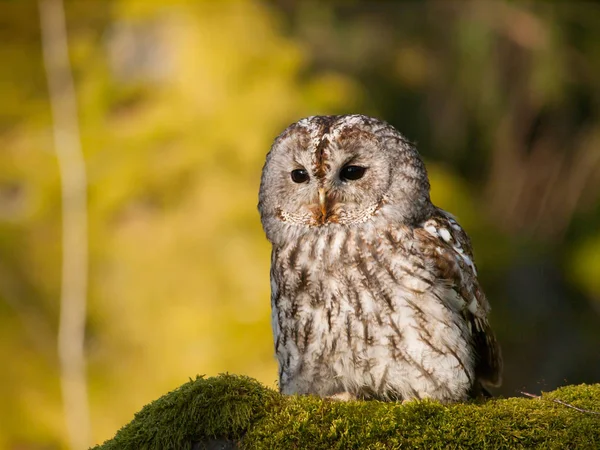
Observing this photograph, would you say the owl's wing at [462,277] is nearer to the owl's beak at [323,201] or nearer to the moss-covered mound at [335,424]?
the owl's beak at [323,201]

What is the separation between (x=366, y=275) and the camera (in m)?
2.38

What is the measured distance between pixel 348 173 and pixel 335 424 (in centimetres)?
90

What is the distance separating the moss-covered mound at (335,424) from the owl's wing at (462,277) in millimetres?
483

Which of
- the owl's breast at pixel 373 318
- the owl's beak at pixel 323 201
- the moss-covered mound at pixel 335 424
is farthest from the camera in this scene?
the owl's beak at pixel 323 201

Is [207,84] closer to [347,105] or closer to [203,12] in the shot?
[203,12]

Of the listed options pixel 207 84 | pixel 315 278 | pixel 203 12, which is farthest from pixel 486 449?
pixel 203 12

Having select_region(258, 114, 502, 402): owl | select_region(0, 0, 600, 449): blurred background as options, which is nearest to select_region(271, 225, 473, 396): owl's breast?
select_region(258, 114, 502, 402): owl

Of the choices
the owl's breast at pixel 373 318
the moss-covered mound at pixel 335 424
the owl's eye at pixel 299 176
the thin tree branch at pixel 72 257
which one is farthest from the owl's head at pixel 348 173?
the thin tree branch at pixel 72 257

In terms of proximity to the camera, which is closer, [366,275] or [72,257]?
[366,275]

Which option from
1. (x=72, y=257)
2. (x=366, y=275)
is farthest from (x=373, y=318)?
(x=72, y=257)

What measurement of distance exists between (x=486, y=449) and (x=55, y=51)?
5304 millimetres

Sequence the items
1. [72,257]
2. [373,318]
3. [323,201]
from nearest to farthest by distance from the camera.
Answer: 1. [373,318]
2. [323,201]
3. [72,257]

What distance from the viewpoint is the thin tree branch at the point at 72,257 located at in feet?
15.6

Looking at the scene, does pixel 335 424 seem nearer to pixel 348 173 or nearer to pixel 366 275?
pixel 366 275
